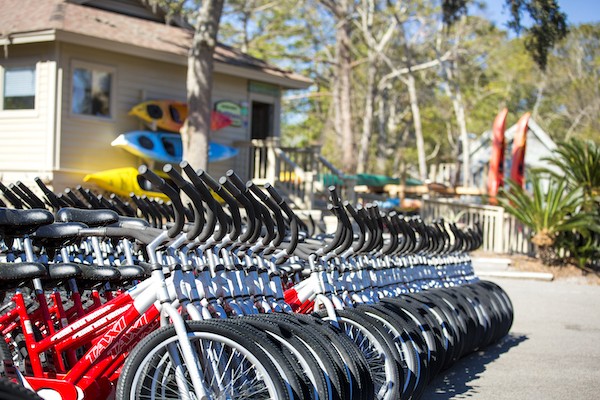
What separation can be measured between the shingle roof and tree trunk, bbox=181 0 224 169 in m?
2.05

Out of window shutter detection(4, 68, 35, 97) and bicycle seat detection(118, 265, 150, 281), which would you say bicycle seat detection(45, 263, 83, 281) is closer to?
bicycle seat detection(118, 265, 150, 281)

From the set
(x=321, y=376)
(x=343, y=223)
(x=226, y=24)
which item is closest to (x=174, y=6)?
(x=343, y=223)

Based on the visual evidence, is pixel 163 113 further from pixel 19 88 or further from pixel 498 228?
pixel 498 228

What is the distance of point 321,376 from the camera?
13.7ft

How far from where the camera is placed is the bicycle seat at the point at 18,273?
3963mm

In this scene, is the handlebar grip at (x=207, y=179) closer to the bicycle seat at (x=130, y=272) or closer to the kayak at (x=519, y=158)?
the bicycle seat at (x=130, y=272)

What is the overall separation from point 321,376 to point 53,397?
130cm


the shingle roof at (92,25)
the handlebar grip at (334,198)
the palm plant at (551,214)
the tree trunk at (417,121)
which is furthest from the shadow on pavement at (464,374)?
the tree trunk at (417,121)

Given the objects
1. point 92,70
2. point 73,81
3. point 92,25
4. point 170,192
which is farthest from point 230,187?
point 92,25

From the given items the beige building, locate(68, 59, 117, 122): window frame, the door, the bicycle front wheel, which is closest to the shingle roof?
the beige building

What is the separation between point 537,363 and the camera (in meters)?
8.26

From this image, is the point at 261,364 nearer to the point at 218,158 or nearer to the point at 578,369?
the point at 578,369

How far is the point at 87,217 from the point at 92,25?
14374 mm

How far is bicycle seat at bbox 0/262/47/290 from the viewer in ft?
13.0
